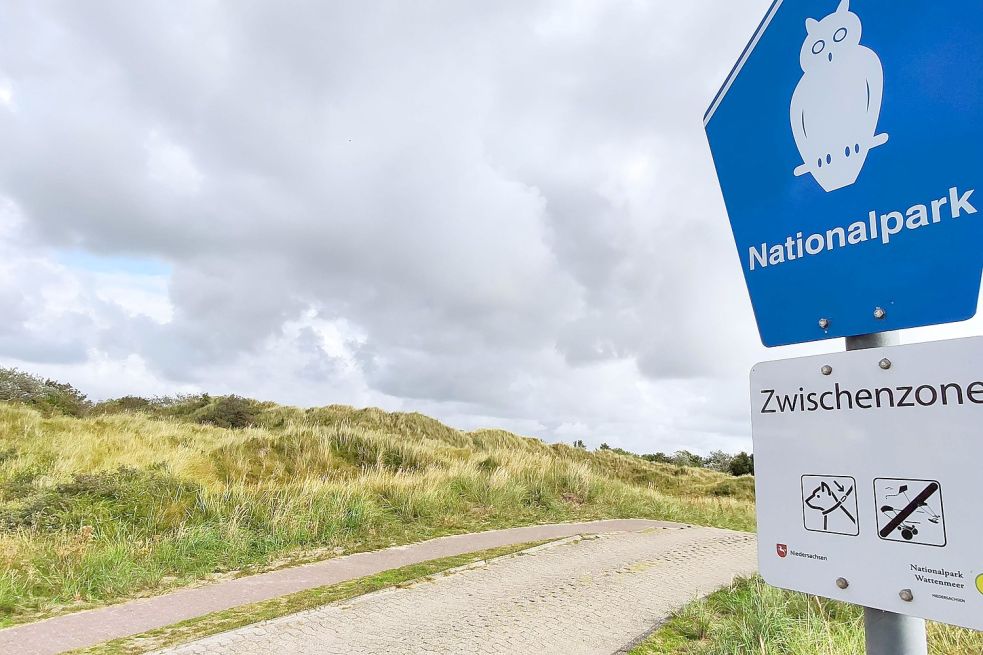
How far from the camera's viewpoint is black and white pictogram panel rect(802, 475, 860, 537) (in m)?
1.48

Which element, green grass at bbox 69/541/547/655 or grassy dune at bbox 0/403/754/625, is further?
Answer: grassy dune at bbox 0/403/754/625

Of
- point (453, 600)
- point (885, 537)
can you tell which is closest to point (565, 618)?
point (453, 600)

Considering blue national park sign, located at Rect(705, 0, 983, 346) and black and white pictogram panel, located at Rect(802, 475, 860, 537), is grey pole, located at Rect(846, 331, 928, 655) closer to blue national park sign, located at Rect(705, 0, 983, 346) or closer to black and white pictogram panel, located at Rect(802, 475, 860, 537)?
black and white pictogram panel, located at Rect(802, 475, 860, 537)

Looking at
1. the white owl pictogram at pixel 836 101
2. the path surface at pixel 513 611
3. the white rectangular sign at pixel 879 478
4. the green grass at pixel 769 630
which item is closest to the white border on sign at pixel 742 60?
the white owl pictogram at pixel 836 101

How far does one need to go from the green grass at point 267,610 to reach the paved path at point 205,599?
0.18 meters

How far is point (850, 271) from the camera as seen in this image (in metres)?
1.58

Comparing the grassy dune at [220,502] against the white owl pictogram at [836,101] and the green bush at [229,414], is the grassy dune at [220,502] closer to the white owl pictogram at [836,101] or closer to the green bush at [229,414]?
the white owl pictogram at [836,101]

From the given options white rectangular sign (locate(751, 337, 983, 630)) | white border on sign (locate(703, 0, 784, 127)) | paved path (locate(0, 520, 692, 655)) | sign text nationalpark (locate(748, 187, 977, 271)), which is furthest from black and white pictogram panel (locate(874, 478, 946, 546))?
paved path (locate(0, 520, 692, 655))

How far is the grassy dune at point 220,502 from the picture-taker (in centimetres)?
668

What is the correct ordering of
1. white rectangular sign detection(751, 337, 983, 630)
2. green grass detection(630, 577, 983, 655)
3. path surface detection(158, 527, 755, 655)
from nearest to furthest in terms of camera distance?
white rectangular sign detection(751, 337, 983, 630), green grass detection(630, 577, 983, 655), path surface detection(158, 527, 755, 655)

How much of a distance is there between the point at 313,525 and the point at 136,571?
245 cm

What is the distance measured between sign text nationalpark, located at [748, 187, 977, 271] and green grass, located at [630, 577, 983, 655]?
2.90 metres

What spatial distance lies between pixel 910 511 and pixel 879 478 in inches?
3.5

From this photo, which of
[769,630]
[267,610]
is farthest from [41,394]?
[769,630]
